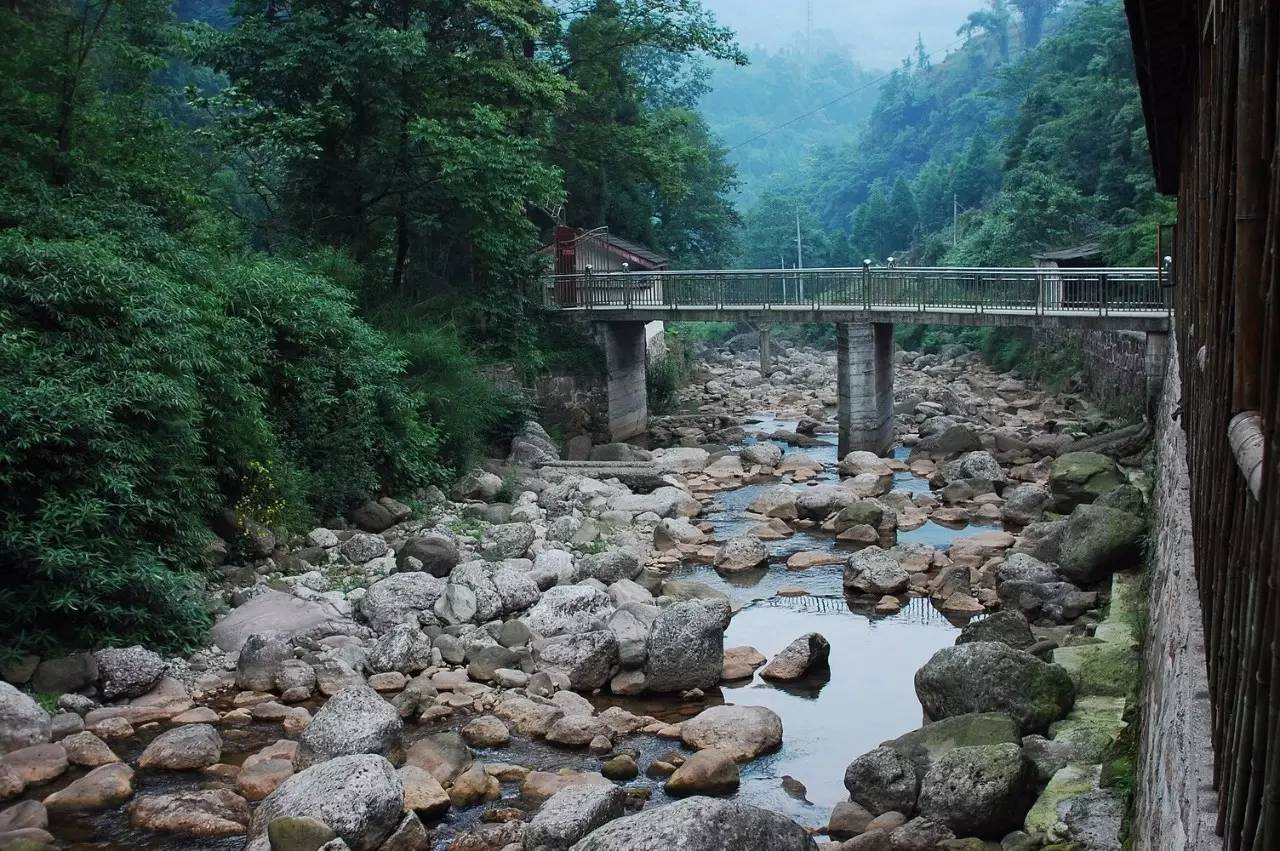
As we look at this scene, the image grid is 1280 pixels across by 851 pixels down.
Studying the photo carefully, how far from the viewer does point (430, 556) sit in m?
16.6

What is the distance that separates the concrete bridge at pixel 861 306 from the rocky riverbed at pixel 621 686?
3.44m

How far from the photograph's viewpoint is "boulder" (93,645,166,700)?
39.4 ft

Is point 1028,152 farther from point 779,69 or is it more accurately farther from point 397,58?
point 779,69

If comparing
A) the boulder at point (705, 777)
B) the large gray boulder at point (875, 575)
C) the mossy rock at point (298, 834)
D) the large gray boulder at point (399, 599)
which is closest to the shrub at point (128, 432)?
the large gray boulder at point (399, 599)

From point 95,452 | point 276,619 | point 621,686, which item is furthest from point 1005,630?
point 95,452

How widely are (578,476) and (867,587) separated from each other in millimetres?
8871

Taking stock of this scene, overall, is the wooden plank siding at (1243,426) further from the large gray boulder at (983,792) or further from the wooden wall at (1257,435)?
the large gray boulder at (983,792)

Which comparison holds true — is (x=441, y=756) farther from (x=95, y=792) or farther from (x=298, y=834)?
(x=95, y=792)

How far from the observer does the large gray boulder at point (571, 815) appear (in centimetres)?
870

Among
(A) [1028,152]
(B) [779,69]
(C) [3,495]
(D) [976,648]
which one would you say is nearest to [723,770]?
(D) [976,648]

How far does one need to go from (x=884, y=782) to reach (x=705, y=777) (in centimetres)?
157

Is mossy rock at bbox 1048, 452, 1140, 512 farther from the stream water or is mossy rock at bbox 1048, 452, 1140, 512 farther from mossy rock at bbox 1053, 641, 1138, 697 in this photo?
mossy rock at bbox 1053, 641, 1138, 697

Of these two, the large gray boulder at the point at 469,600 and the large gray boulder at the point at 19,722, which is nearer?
the large gray boulder at the point at 19,722

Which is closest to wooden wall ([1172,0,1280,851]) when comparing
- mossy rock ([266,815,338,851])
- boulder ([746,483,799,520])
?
mossy rock ([266,815,338,851])
